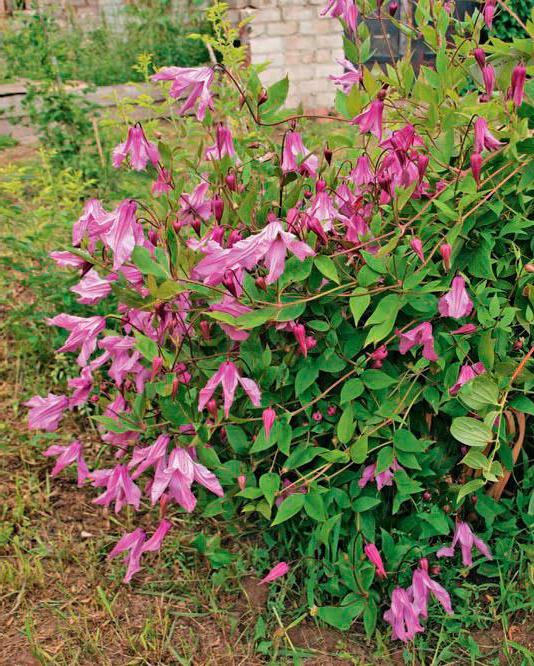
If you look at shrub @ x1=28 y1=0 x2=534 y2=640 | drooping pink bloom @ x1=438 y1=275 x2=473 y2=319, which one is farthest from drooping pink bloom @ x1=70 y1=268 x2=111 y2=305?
drooping pink bloom @ x1=438 y1=275 x2=473 y2=319

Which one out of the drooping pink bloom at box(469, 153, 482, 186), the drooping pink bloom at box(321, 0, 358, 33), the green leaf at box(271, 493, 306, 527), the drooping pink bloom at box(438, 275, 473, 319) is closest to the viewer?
the drooping pink bloom at box(469, 153, 482, 186)

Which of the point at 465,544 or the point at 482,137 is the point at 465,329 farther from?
the point at 465,544

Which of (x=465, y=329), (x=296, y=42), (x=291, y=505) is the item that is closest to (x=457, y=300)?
(x=465, y=329)

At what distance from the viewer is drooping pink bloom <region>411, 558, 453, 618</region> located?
1779mm

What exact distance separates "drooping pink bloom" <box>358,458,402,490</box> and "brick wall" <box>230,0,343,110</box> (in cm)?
631

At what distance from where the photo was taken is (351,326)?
1.72m

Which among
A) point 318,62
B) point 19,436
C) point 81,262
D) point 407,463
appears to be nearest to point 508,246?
point 407,463

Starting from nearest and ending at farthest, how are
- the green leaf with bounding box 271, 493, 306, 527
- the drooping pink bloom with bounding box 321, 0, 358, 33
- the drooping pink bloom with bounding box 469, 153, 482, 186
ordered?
the drooping pink bloom with bounding box 469, 153, 482, 186 < the green leaf with bounding box 271, 493, 306, 527 < the drooping pink bloom with bounding box 321, 0, 358, 33

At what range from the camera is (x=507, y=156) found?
157cm

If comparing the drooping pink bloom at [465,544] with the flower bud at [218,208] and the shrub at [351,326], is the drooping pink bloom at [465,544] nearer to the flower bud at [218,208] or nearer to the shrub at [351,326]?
the shrub at [351,326]

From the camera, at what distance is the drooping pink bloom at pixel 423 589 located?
5.84ft

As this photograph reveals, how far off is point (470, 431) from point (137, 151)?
0.92 metres

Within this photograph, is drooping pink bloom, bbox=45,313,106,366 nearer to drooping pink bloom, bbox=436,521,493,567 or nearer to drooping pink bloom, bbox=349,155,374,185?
drooping pink bloom, bbox=349,155,374,185

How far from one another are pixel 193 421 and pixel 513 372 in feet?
2.33
